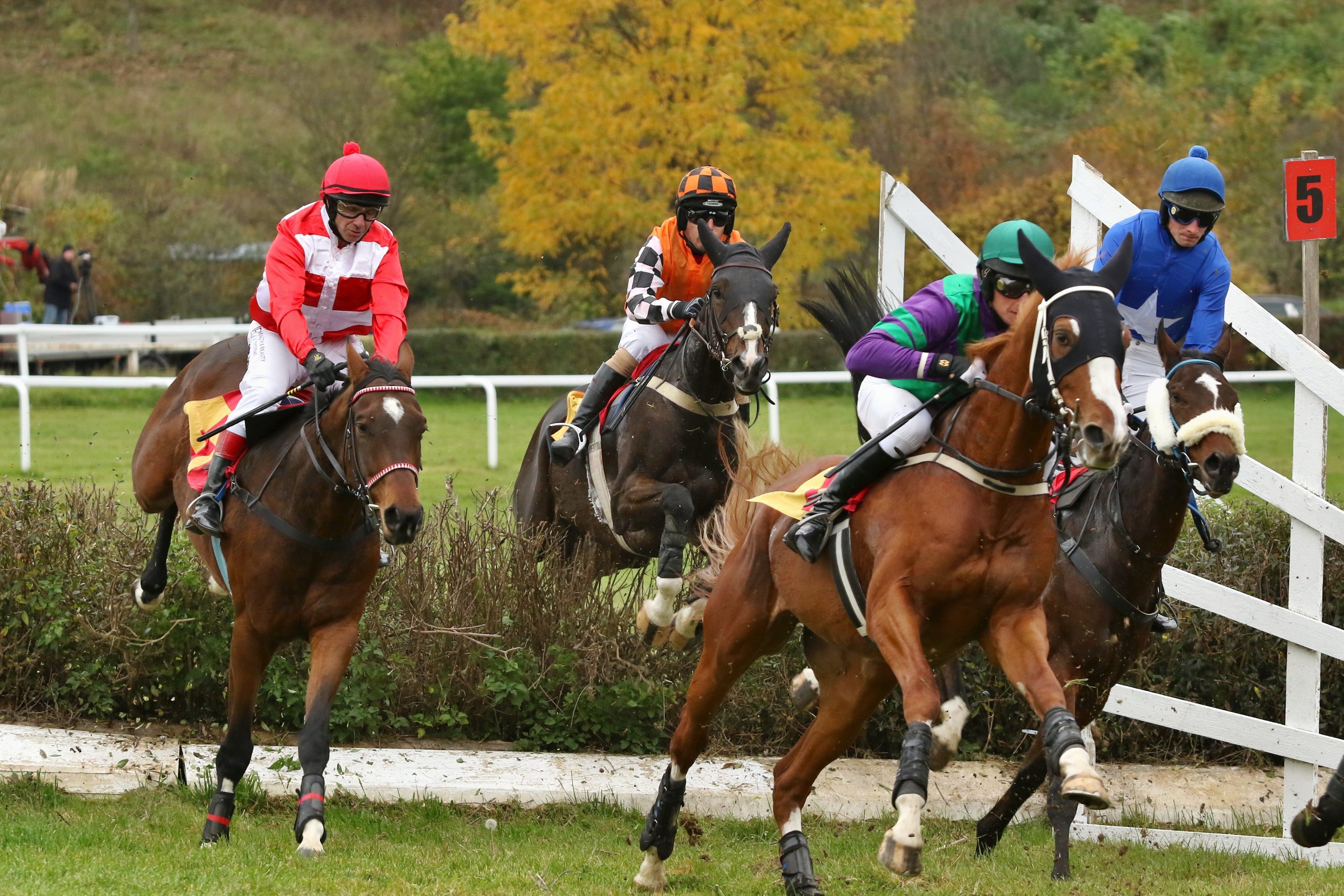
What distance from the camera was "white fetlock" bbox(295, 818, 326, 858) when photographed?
5.08 metres

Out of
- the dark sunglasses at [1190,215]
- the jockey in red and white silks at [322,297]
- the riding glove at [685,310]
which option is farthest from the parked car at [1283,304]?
the jockey in red and white silks at [322,297]

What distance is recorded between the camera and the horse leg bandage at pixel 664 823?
525 centimetres

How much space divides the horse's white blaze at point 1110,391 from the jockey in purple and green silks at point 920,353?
0.66 m

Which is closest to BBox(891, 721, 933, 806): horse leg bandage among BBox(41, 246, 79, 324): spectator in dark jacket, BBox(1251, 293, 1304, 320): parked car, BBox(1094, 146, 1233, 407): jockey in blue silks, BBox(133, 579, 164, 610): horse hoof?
BBox(1094, 146, 1233, 407): jockey in blue silks

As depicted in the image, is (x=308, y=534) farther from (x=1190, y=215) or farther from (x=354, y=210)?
(x=1190, y=215)

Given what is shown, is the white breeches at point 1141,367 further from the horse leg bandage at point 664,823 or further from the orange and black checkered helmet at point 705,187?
the horse leg bandage at point 664,823

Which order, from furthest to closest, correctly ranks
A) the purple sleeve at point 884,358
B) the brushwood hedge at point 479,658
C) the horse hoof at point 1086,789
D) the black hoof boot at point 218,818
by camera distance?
the brushwood hedge at point 479,658
the black hoof boot at point 218,818
the purple sleeve at point 884,358
the horse hoof at point 1086,789

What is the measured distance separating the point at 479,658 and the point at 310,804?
1.88 metres

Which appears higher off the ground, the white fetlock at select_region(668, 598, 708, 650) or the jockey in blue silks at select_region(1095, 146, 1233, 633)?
the jockey in blue silks at select_region(1095, 146, 1233, 633)

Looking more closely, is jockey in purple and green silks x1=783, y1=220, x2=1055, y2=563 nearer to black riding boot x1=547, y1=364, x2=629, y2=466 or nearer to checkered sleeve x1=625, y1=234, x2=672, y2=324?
checkered sleeve x1=625, y1=234, x2=672, y2=324

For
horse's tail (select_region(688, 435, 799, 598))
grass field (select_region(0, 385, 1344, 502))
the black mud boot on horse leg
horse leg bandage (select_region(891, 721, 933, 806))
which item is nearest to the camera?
horse leg bandage (select_region(891, 721, 933, 806))

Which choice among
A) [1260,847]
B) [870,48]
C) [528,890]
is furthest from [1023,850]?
[870,48]

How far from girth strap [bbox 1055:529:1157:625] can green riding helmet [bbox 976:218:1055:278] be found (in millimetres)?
1428

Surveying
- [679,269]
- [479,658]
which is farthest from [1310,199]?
[479,658]
